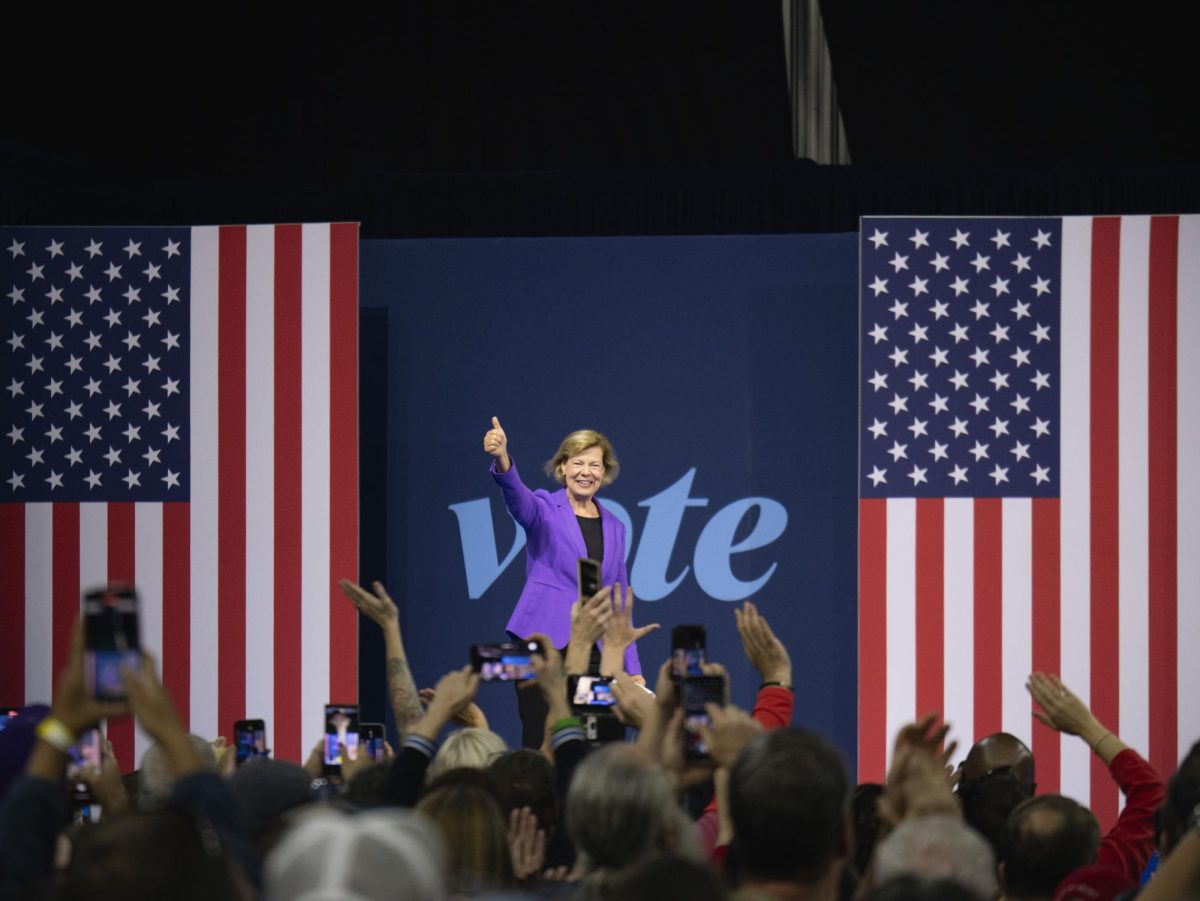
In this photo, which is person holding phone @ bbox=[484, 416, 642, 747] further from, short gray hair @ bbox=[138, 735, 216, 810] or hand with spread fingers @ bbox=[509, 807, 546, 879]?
hand with spread fingers @ bbox=[509, 807, 546, 879]

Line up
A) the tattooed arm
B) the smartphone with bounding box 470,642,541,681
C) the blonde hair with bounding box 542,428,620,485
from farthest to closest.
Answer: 1. the blonde hair with bounding box 542,428,620,485
2. the tattooed arm
3. the smartphone with bounding box 470,642,541,681

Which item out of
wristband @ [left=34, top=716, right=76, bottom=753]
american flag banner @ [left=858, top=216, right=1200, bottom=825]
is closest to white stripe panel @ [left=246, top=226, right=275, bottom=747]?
american flag banner @ [left=858, top=216, right=1200, bottom=825]

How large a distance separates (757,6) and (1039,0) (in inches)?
52.3

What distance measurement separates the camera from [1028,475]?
21.2 feet

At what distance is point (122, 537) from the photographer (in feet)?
22.0

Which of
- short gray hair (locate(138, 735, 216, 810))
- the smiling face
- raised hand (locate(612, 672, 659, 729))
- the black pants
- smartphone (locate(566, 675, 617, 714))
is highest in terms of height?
the smiling face

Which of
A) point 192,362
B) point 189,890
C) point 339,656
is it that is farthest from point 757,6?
point 189,890

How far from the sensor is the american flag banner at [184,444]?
6.67 metres

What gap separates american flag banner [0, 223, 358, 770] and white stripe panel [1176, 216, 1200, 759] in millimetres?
3422

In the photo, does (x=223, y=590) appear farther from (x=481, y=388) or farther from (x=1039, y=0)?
(x=1039, y=0)

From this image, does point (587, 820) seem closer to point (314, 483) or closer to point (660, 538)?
point (314, 483)

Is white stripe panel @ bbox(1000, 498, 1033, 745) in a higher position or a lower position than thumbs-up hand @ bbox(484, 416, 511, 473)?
lower

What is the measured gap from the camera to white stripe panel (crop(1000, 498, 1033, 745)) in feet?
20.9

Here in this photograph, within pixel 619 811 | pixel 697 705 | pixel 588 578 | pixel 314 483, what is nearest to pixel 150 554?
pixel 314 483
